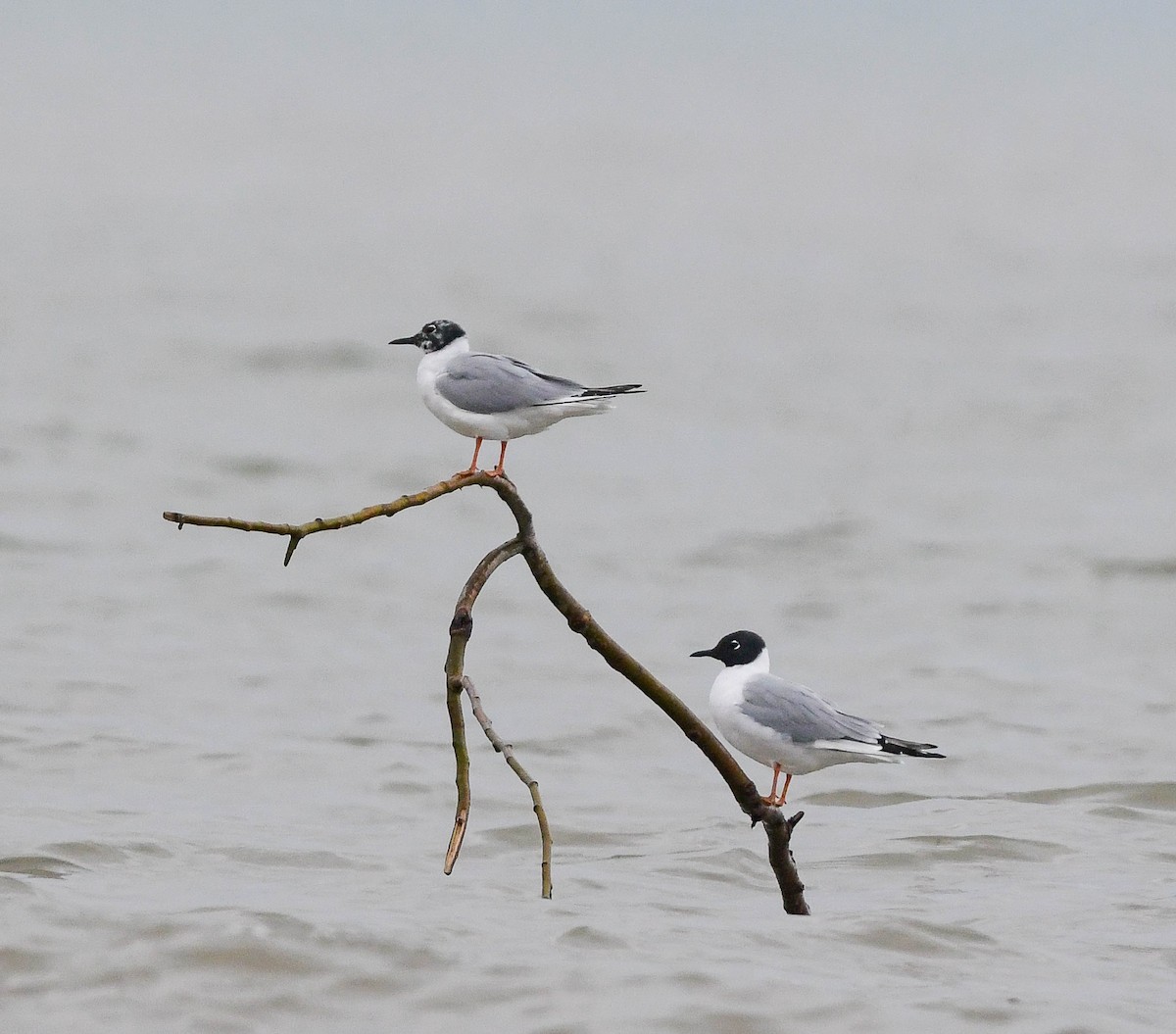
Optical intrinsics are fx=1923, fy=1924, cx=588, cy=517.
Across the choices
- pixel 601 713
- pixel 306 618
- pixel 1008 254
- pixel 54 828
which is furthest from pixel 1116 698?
pixel 1008 254

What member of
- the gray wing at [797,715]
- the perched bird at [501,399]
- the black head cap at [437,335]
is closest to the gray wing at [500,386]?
the perched bird at [501,399]

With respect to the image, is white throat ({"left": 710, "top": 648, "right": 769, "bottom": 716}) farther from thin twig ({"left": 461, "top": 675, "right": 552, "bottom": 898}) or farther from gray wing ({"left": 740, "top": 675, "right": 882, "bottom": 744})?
thin twig ({"left": 461, "top": 675, "right": 552, "bottom": 898})

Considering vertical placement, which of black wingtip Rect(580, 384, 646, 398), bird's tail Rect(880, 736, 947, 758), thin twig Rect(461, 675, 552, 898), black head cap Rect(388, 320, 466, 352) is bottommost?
thin twig Rect(461, 675, 552, 898)

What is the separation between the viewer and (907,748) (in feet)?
20.2

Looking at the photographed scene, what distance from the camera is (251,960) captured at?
6793 mm

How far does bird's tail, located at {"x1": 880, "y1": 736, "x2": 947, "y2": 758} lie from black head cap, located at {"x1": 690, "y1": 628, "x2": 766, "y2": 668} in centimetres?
86

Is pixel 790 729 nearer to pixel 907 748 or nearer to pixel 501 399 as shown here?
pixel 907 748

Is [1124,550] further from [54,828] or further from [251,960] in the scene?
[251,960]

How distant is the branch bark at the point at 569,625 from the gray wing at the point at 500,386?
3.74ft

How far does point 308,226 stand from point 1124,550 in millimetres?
23748

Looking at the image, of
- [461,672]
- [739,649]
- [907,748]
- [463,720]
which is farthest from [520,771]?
[739,649]

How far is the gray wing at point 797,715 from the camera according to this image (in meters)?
7.15

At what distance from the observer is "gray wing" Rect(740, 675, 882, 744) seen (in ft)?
23.5

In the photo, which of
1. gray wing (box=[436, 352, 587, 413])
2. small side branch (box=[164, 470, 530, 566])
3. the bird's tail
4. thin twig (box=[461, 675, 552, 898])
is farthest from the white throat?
thin twig (box=[461, 675, 552, 898])
